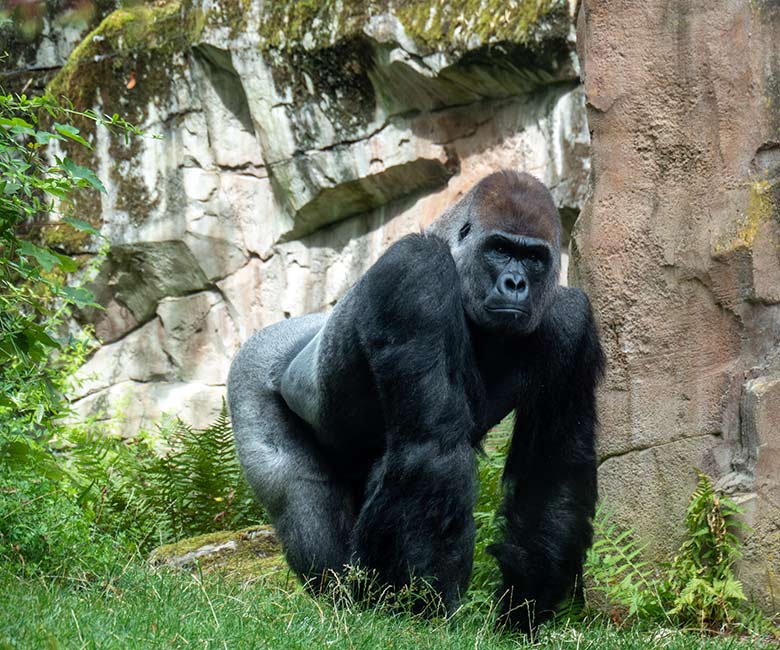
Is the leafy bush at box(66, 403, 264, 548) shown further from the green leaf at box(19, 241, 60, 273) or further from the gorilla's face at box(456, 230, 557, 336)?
the gorilla's face at box(456, 230, 557, 336)

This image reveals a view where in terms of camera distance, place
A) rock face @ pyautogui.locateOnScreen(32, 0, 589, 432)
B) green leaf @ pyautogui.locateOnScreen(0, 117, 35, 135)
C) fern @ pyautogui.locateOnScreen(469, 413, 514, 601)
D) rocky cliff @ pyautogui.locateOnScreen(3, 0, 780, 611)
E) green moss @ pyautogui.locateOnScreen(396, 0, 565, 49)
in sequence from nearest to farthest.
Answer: green leaf @ pyautogui.locateOnScreen(0, 117, 35, 135)
rocky cliff @ pyautogui.locateOnScreen(3, 0, 780, 611)
fern @ pyautogui.locateOnScreen(469, 413, 514, 601)
green moss @ pyautogui.locateOnScreen(396, 0, 565, 49)
rock face @ pyautogui.locateOnScreen(32, 0, 589, 432)

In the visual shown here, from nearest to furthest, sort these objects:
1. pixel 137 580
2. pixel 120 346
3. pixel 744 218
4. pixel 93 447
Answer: pixel 137 580 → pixel 744 218 → pixel 93 447 → pixel 120 346

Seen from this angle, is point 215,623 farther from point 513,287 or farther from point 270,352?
point 270,352

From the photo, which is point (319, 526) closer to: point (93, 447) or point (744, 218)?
point (744, 218)

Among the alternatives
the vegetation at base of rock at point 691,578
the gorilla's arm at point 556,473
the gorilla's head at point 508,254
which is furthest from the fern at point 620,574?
the gorilla's head at point 508,254

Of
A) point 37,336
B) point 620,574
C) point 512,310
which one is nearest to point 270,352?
point 37,336

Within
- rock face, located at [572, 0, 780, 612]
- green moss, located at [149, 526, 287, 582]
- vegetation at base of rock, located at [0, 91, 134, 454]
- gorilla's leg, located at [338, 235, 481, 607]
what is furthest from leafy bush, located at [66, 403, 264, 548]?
gorilla's leg, located at [338, 235, 481, 607]

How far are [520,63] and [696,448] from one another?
382 cm

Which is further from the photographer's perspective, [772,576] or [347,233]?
[347,233]

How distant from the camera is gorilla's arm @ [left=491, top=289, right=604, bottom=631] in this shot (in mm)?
3869

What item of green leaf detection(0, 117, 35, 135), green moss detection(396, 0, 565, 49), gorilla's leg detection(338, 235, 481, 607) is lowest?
gorilla's leg detection(338, 235, 481, 607)

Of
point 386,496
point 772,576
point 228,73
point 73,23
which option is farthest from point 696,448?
point 73,23

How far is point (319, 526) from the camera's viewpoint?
4.11 m

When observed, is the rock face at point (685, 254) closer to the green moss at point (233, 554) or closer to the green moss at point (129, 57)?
the green moss at point (233, 554)
